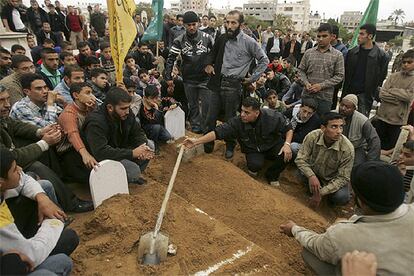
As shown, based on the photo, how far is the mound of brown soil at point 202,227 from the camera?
263 centimetres

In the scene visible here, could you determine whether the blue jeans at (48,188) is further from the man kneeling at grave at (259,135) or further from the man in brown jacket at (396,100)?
the man in brown jacket at (396,100)

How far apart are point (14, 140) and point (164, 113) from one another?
8.99 ft

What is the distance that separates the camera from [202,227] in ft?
10.3

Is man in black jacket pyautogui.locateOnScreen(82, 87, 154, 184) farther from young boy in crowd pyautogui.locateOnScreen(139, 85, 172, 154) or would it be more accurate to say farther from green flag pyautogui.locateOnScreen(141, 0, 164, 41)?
green flag pyautogui.locateOnScreen(141, 0, 164, 41)

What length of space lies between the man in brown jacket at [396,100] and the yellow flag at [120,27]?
4.02m

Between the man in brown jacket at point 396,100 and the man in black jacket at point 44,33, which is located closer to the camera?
the man in brown jacket at point 396,100

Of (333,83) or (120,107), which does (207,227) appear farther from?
(333,83)

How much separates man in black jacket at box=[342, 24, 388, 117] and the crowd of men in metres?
0.02

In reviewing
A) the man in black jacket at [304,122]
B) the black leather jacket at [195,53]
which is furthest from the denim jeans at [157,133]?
the man in black jacket at [304,122]

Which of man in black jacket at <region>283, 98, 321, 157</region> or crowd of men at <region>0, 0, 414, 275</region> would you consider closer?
crowd of men at <region>0, 0, 414, 275</region>

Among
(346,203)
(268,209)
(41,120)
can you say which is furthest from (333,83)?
(41,120)

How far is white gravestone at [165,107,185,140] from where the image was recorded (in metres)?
5.48

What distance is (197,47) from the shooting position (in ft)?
18.3

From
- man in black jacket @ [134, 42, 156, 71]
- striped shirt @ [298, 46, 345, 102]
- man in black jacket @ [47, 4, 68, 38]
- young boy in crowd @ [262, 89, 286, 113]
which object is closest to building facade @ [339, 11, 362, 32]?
man in black jacket @ [47, 4, 68, 38]
